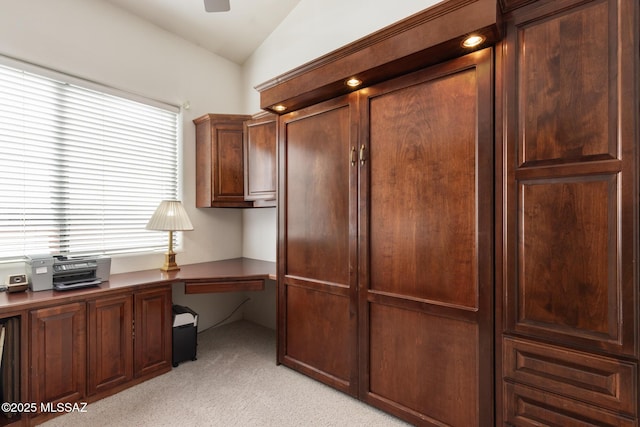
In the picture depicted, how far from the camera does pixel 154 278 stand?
2506 millimetres

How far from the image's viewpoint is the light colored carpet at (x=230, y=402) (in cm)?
191

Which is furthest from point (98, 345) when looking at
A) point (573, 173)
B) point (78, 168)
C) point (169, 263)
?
point (573, 173)

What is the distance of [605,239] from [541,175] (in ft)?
1.16

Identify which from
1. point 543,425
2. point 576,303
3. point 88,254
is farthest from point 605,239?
point 88,254

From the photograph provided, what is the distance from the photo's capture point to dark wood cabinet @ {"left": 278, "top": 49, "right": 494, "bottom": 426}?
5.16 ft

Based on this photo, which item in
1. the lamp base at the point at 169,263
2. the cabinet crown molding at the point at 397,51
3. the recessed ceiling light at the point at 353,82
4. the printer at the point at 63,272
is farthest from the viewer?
the lamp base at the point at 169,263

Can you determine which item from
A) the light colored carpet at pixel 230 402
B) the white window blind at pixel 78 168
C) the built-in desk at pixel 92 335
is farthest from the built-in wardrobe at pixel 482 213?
the white window blind at pixel 78 168

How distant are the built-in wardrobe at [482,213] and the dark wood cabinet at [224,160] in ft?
3.17

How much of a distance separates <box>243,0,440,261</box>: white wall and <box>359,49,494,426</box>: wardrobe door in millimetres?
1005

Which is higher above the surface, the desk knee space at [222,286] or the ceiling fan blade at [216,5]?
the ceiling fan blade at [216,5]

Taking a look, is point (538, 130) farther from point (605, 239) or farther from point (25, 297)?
point (25, 297)

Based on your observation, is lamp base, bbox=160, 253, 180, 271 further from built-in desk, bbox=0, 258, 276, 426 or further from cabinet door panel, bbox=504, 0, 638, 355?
cabinet door panel, bbox=504, 0, 638, 355

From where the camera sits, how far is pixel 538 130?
138 centimetres

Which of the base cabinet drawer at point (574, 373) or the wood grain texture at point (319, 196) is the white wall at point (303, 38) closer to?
the wood grain texture at point (319, 196)
